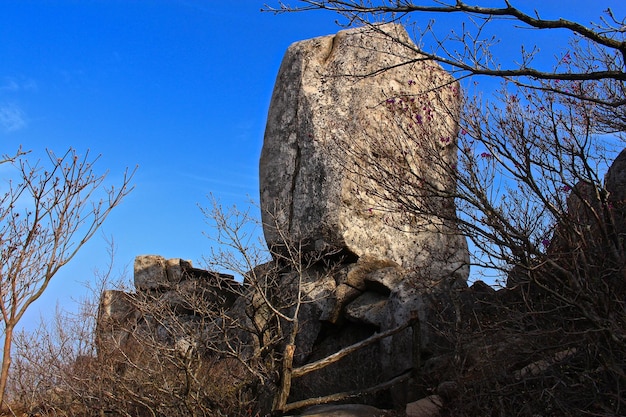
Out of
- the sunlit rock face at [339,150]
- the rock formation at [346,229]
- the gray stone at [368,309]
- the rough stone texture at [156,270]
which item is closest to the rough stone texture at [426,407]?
the rock formation at [346,229]

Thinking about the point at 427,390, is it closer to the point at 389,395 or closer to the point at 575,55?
the point at 389,395

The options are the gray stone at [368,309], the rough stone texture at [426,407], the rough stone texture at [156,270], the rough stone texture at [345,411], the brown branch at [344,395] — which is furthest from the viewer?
the rough stone texture at [156,270]

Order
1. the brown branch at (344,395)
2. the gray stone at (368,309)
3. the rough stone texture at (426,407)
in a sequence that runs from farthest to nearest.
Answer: the gray stone at (368,309), the brown branch at (344,395), the rough stone texture at (426,407)

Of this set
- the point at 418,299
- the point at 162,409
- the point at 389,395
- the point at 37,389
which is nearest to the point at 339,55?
the point at 418,299

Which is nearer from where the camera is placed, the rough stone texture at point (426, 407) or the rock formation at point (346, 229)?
the rough stone texture at point (426, 407)

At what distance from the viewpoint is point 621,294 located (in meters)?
5.02

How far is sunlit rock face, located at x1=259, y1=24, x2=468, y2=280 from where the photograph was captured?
870cm

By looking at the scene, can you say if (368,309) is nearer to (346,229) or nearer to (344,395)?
(346,229)

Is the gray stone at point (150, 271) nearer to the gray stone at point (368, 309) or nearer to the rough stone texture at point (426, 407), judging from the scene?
the gray stone at point (368, 309)

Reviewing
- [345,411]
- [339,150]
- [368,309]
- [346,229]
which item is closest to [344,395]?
[345,411]

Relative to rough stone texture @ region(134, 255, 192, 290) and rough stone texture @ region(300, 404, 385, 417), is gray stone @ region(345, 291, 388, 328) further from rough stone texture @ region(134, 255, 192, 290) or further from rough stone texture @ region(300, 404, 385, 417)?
rough stone texture @ region(134, 255, 192, 290)

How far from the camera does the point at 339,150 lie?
339 inches

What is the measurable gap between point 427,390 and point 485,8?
13.1 feet

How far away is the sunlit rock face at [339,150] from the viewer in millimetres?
8703
